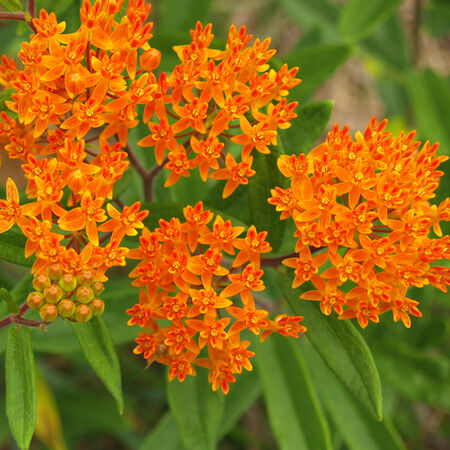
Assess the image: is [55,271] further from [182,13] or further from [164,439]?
[182,13]

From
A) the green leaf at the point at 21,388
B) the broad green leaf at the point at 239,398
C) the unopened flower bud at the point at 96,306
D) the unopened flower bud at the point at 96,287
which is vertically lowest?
the broad green leaf at the point at 239,398

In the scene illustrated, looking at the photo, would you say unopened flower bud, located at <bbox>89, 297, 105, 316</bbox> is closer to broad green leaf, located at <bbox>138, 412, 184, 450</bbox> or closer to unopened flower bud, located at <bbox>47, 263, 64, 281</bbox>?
unopened flower bud, located at <bbox>47, 263, 64, 281</bbox>

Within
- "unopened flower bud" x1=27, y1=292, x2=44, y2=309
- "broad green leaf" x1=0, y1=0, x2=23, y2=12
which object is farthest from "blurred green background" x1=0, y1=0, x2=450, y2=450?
"unopened flower bud" x1=27, y1=292, x2=44, y2=309

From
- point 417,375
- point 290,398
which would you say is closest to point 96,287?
point 290,398

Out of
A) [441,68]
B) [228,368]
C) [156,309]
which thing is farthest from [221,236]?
[441,68]

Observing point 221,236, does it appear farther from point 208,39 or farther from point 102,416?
point 102,416

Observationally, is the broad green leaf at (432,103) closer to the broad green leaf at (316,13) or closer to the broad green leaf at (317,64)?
the broad green leaf at (316,13)

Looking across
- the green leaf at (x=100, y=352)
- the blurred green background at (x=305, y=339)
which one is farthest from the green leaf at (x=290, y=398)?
the green leaf at (x=100, y=352)
